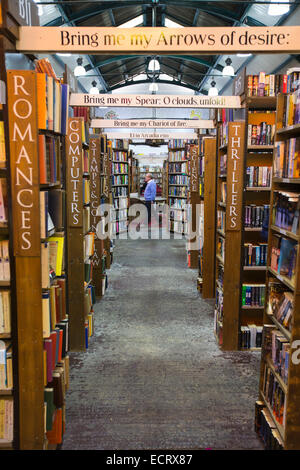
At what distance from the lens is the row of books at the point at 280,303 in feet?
7.76

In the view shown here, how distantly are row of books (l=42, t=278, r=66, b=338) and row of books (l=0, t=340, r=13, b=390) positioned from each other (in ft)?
0.75

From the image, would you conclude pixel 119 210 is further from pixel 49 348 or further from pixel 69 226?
pixel 49 348

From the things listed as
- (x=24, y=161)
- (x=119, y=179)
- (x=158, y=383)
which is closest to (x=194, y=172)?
(x=119, y=179)

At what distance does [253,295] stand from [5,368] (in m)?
2.84

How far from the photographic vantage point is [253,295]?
4.30 m

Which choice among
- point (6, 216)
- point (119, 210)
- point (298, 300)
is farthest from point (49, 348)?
point (119, 210)

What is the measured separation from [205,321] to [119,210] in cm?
683

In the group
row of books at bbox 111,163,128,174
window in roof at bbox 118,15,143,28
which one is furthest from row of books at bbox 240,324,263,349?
window in roof at bbox 118,15,143,28

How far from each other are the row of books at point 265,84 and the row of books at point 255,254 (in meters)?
1.60

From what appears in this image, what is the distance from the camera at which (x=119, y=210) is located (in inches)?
455

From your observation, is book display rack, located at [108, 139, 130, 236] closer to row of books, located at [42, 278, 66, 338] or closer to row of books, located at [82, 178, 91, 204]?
row of books, located at [82, 178, 91, 204]

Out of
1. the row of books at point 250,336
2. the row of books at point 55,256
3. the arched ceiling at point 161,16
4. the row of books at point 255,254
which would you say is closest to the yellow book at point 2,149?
the row of books at point 55,256

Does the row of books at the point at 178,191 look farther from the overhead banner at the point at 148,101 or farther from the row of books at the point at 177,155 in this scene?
the overhead banner at the point at 148,101

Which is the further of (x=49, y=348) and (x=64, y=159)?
(x=64, y=159)
